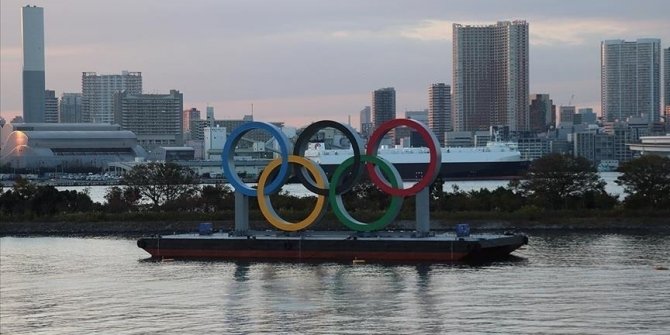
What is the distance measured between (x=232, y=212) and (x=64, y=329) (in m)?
32.5

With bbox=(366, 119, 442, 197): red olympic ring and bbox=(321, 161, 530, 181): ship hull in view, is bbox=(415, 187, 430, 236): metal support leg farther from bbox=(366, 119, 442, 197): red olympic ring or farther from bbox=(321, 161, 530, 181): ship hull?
bbox=(321, 161, 530, 181): ship hull

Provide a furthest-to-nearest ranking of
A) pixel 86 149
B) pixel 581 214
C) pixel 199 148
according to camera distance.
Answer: pixel 199 148 < pixel 86 149 < pixel 581 214

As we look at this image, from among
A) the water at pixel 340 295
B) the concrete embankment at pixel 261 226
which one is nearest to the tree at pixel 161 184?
the concrete embankment at pixel 261 226

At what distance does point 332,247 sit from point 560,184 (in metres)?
20.7

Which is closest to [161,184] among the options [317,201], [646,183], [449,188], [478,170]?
[646,183]

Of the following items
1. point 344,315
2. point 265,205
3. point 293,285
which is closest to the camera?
point 344,315

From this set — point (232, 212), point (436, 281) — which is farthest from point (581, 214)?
point (436, 281)

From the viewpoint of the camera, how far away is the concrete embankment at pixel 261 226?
175 ft

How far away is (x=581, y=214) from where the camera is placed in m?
55.6

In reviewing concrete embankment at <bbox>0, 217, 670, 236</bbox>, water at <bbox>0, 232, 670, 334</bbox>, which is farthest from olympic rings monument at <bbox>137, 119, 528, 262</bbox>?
concrete embankment at <bbox>0, 217, 670, 236</bbox>

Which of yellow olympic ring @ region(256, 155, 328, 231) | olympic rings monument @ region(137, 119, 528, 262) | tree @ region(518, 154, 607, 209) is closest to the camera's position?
olympic rings monument @ region(137, 119, 528, 262)

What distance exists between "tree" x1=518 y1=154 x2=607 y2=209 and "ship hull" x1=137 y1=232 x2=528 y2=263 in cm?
1762

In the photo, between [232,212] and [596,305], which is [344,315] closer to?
[596,305]

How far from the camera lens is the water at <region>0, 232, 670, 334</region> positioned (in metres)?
26.4
